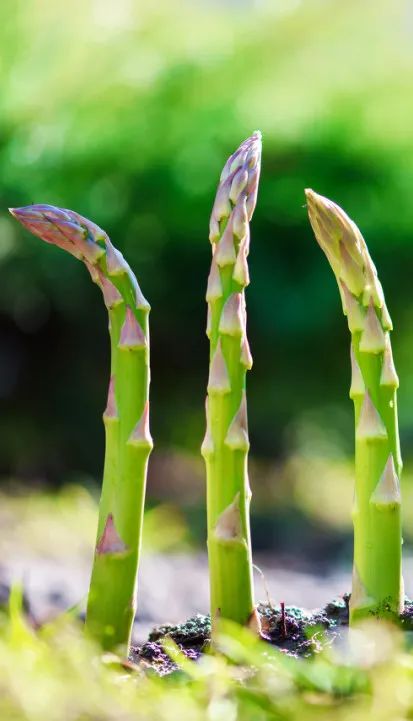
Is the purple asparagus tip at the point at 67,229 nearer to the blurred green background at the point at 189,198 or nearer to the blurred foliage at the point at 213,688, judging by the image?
the blurred foliage at the point at 213,688

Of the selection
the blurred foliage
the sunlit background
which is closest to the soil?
the blurred foliage

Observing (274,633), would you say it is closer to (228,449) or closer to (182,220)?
(228,449)

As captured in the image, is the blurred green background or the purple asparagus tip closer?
the purple asparagus tip

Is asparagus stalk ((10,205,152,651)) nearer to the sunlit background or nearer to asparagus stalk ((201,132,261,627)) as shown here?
asparagus stalk ((201,132,261,627))

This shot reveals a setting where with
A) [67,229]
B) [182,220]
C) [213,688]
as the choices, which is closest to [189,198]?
[182,220]

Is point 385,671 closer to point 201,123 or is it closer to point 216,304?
point 216,304

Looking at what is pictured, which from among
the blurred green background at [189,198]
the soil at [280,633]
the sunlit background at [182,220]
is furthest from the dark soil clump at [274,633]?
the blurred green background at [189,198]
